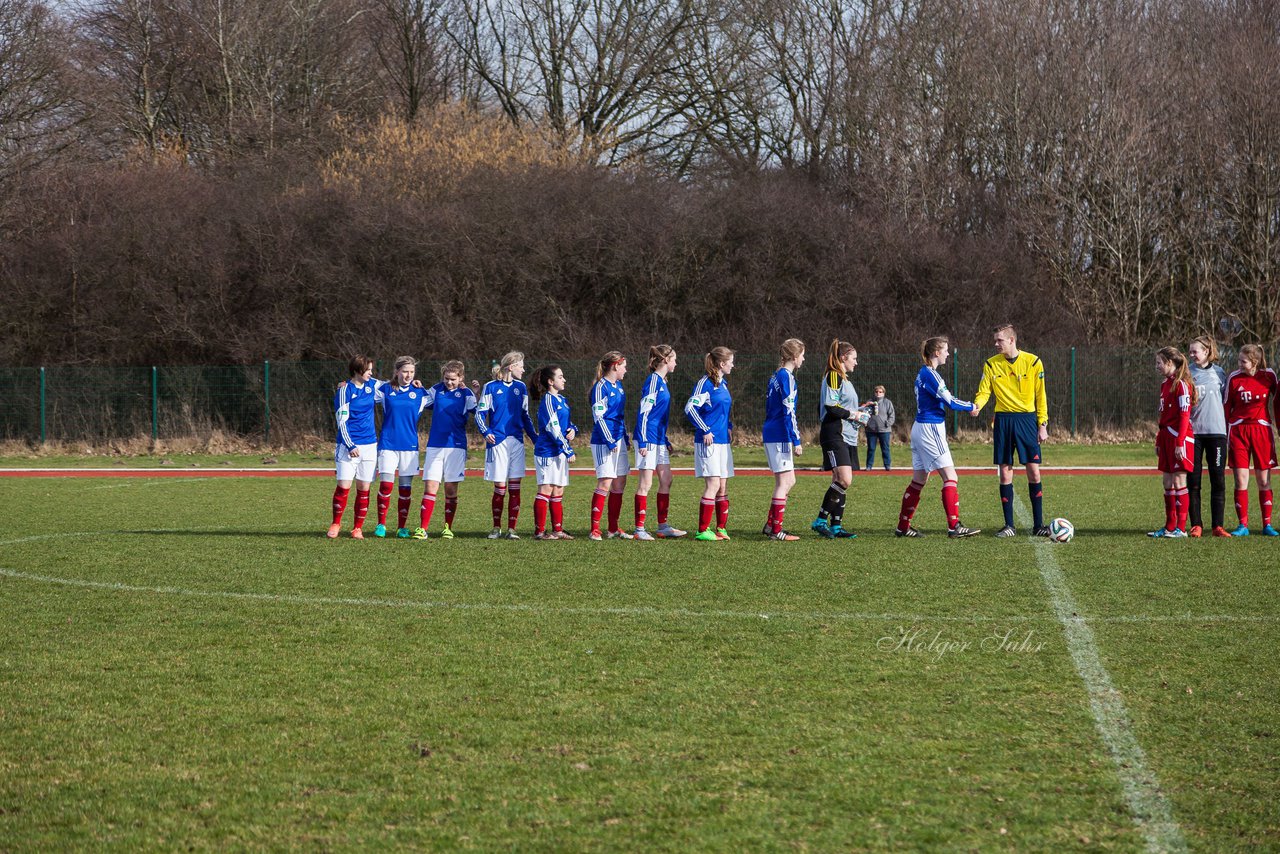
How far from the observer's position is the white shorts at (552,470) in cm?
1191

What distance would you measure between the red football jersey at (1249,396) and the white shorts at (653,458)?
Answer: 5317 millimetres

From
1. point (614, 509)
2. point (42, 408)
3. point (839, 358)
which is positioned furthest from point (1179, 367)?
point (42, 408)

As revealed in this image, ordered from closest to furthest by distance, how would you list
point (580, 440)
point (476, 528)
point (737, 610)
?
point (737, 610) → point (476, 528) → point (580, 440)

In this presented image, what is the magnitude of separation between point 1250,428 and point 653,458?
553 cm

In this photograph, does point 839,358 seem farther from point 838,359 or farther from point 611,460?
point 611,460

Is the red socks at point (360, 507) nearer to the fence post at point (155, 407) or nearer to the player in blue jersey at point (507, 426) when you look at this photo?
the player in blue jersey at point (507, 426)

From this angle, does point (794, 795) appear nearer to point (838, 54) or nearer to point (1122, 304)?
point (1122, 304)

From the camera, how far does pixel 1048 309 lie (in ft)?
111

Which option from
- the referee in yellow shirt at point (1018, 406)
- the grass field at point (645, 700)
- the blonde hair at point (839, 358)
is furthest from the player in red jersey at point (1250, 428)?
the blonde hair at point (839, 358)

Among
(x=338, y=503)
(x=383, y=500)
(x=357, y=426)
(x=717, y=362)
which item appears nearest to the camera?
(x=717, y=362)

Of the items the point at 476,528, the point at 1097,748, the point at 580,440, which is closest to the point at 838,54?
the point at 580,440

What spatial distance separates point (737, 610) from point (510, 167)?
2880cm

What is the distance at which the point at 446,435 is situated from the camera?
480 inches

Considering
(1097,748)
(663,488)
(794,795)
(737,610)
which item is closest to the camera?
(794,795)
